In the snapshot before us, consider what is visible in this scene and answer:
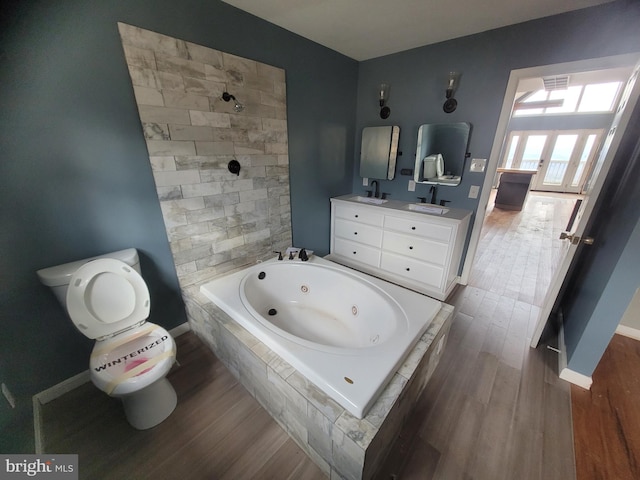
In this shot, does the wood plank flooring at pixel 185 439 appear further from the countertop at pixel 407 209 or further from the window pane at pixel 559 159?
the window pane at pixel 559 159

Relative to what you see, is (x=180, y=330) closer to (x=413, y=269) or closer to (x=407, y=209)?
(x=413, y=269)

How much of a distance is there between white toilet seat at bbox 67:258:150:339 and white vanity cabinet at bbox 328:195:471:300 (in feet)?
6.58

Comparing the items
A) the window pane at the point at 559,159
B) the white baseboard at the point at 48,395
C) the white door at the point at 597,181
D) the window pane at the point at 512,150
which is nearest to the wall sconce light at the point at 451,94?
the white door at the point at 597,181

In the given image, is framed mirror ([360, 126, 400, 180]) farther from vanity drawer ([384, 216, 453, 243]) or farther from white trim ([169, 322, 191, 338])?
white trim ([169, 322, 191, 338])

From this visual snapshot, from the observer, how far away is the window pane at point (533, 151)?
7523 mm

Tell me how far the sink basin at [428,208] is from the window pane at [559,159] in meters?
8.10

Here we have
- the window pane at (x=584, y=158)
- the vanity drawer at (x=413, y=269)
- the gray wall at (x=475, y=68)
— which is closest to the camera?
the gray wall at (x=475, y=68)

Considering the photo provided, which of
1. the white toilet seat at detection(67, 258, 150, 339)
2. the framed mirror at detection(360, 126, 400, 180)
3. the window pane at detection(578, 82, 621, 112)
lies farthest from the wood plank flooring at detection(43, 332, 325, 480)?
the window pane at detection(578, 82, 621, 112)

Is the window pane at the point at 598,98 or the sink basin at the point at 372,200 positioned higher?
the window pane at the point at 598,98

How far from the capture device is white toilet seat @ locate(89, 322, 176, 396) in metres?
1.11

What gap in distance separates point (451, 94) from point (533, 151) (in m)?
8.06

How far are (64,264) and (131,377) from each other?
0.75 meters

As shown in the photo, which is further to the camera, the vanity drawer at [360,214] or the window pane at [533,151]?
the window pane at [533,151]

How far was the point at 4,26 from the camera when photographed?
3.33 feet
